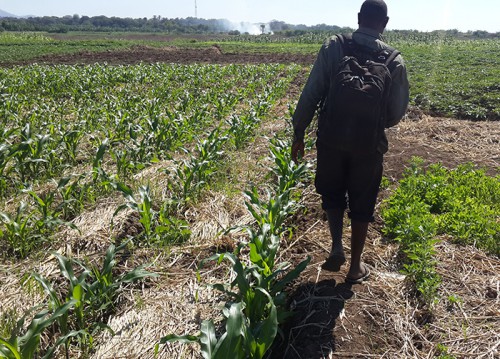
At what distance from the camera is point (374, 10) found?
9.17ft

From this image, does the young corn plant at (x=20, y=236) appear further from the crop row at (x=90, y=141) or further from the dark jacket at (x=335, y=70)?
the dark jacket at (x=335, y=70)

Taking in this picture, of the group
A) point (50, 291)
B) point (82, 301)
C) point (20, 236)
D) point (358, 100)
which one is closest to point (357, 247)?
point (358, 100)

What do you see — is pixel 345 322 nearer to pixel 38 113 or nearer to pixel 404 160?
pixel 404 160

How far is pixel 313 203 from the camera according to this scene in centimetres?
479

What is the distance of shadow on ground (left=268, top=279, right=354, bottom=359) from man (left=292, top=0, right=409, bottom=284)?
0.78 ft

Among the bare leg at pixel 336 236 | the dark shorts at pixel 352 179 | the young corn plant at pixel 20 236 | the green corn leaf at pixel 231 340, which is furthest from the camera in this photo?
the young corn plant at pixel 20 236

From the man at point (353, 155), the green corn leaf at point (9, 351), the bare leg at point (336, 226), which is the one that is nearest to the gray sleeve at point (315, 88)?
the man at point (353, 155)

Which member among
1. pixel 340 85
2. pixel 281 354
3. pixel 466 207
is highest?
pixel 340 85

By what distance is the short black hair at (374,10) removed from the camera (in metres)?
2.78

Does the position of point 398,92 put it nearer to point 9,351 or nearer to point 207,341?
point 207,341

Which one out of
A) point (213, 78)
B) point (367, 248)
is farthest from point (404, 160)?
point (213, 78)

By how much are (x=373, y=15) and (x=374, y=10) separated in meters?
0.03

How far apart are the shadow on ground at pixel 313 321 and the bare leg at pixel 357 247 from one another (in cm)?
12

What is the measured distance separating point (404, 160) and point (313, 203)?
2297 mm
